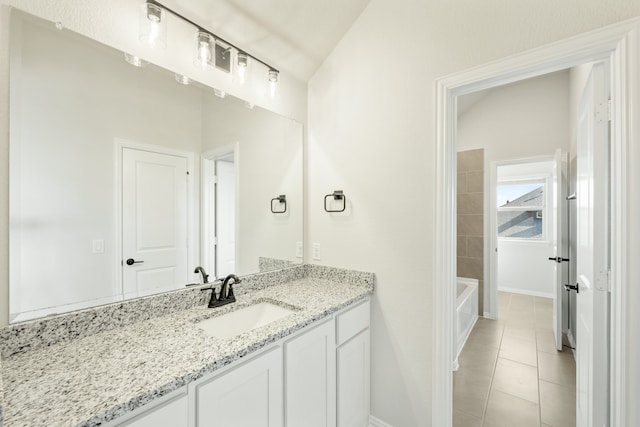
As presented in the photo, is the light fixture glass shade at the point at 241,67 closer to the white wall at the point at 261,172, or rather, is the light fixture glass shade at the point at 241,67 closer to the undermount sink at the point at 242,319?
the white wall at the point at 261,172

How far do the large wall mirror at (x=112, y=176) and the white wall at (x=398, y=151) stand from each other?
26.5 inches

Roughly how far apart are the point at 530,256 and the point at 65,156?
610cm

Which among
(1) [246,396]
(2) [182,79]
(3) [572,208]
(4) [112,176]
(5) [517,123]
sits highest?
(5) [517,123]

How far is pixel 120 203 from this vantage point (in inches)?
49.3

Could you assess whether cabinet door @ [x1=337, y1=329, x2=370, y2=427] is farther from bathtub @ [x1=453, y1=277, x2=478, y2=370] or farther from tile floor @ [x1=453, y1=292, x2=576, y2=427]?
bathtub @ [x1=453, y1=277, x2=478, y2=370]

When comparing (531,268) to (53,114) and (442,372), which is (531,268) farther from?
(53,114)

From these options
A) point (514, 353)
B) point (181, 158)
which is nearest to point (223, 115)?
point (181, 158)

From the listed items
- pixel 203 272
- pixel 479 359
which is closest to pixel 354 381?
pixel 203 272

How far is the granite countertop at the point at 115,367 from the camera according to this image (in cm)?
68

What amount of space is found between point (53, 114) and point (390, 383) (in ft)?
7.21

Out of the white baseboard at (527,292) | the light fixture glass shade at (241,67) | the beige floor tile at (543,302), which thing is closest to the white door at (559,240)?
the beige floor tile at (543,302)

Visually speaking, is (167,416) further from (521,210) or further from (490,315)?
(521,210)

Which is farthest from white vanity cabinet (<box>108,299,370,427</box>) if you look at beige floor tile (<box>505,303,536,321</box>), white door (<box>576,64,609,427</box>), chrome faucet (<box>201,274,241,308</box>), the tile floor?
beige floor tile (<box>505,303,536,321</box>)

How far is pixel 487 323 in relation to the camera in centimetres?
350
